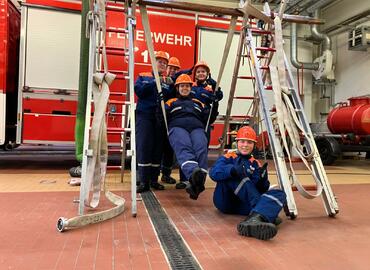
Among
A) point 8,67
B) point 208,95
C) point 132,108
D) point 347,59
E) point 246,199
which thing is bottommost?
point 246,199

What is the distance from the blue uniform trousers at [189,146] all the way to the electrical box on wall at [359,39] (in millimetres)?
9015

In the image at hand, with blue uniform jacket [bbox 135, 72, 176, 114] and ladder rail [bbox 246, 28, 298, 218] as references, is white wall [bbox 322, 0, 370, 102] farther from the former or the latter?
blue uniform jacket [bbox 135, 72, 176, 114]

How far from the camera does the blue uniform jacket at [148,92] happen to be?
474cm

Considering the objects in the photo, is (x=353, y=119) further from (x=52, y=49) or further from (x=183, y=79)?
(x=52, y=49)

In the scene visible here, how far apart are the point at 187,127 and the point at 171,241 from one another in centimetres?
177

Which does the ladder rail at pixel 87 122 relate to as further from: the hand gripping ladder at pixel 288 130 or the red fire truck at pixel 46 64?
the red fire truck at pixel 46 64

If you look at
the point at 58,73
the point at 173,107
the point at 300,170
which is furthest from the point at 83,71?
the point at 300,170

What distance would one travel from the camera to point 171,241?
2.92 m

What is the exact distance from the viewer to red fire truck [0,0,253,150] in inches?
257

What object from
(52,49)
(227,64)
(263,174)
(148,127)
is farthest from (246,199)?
(52,49)

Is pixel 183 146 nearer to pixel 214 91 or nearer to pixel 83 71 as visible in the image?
pixel 214 91

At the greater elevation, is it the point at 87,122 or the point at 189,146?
the point at 87,122

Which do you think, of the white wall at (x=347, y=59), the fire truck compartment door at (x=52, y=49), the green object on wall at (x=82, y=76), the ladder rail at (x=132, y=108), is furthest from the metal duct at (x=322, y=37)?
the ladder rail at (x=132, y=108)

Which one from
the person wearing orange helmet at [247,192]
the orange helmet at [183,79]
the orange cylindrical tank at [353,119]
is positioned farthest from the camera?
the orange cylindrical tank at [353,119]
